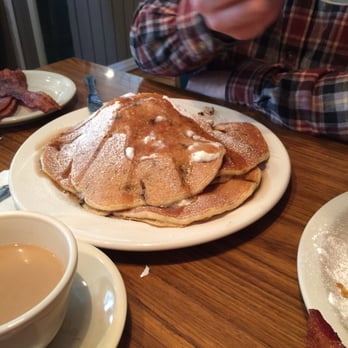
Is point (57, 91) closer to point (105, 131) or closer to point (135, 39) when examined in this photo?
point (135, 39)

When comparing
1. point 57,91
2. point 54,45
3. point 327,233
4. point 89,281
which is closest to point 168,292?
point 89,281

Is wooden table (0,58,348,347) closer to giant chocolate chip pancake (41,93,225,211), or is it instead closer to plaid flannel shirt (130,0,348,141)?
giant chocolate chip pancake (41,93,225,211)

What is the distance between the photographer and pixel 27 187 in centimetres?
76

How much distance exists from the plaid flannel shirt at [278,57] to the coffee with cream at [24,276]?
0.75 meters

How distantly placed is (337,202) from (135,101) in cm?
45

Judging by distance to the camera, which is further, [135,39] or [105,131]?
[135,39]

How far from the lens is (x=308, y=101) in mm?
1062

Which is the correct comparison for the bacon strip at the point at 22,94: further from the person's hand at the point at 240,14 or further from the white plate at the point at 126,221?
the person's hand at the point at 240,14

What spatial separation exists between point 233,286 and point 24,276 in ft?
0.97

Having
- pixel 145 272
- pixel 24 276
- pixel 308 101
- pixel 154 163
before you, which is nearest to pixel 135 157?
pixel 154 163

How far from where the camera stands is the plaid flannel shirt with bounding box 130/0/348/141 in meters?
1.05

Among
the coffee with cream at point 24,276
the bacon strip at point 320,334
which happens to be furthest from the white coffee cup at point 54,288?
the bacon strip at point 320,334

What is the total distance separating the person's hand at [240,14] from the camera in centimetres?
67

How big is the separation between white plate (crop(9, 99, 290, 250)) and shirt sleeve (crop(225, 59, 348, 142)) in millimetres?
193
